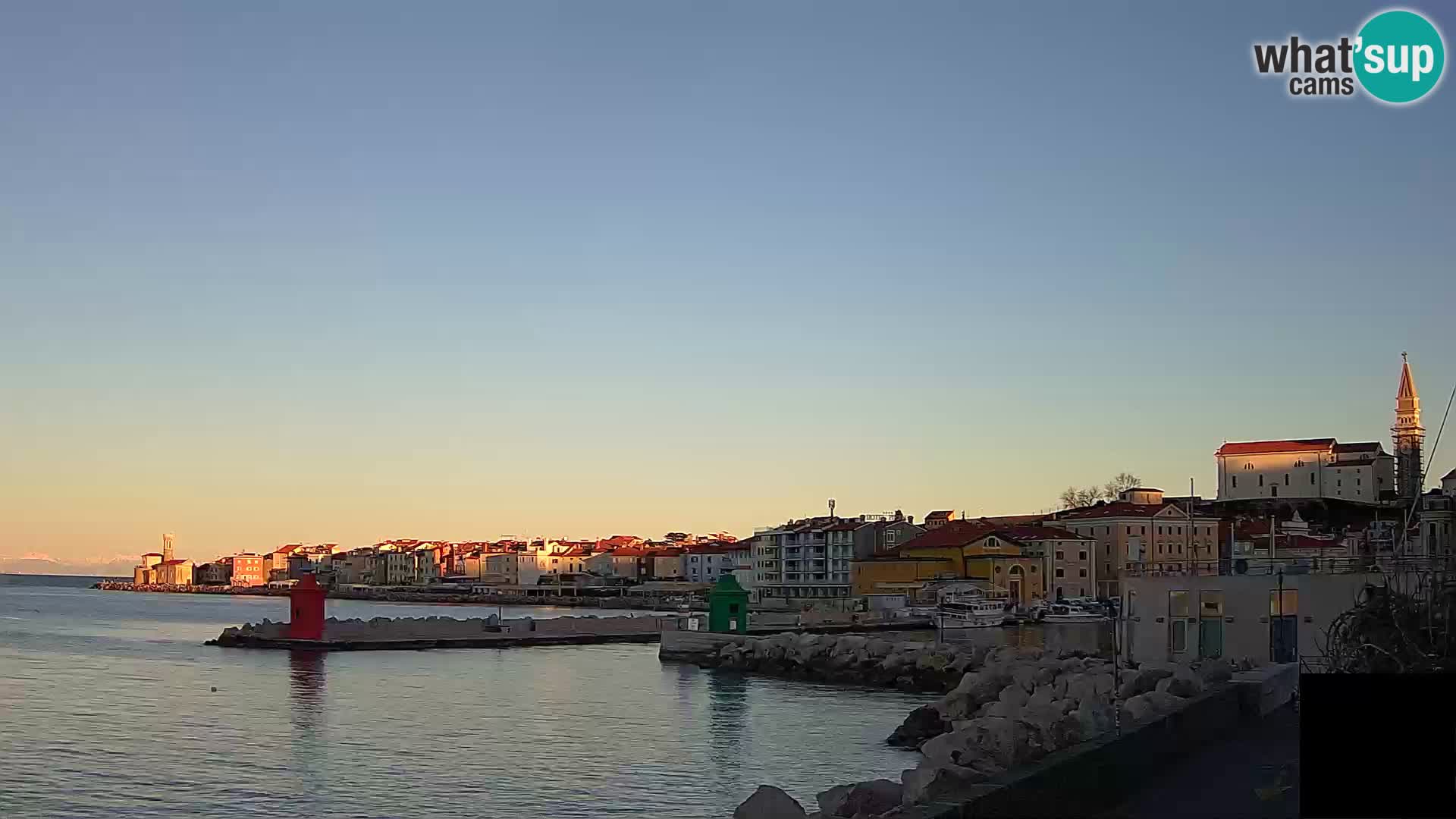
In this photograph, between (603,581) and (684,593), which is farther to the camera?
(603,581)

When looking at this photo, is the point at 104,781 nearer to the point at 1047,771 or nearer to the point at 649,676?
the point at 1047,771

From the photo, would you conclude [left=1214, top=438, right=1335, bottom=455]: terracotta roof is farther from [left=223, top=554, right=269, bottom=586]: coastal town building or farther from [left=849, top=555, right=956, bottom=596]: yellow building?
[left=223, top=554, right=269, bottom=586]: coastal town building

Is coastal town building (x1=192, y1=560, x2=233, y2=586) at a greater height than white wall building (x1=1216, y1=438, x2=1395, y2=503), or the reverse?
white wall building (x1=1216, y1=438, x2=1395, y2=503)

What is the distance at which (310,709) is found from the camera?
2942 centimetres

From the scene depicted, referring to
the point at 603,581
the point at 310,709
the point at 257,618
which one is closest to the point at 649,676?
the point at 310,709

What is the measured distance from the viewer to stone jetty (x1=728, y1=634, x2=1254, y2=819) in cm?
1323

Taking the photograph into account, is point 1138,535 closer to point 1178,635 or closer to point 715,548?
point 715,548

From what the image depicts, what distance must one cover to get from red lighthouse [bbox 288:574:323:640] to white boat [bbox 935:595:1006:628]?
80.8 feet

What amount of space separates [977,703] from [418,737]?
9.50 metres

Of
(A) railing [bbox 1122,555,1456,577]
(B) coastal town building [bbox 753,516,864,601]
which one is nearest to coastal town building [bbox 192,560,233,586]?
(B) coastal town building [bbox 753,516,864,601]

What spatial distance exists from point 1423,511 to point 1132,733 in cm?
1490

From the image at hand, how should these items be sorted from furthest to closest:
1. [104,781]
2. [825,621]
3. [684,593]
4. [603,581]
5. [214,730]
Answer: [603,581]
[684,593]
[825,621]
[214,730]
[104,781]

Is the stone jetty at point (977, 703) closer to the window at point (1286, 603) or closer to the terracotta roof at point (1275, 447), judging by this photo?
the window at point (1286, 603)

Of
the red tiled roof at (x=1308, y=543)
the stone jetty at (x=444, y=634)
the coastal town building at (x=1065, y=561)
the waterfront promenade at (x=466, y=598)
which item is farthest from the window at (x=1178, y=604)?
the waterfront promenade at (x=466, y=598)
